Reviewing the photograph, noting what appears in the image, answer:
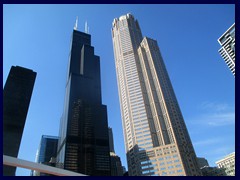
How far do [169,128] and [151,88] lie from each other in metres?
25.8

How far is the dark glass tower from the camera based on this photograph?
107812 millimetres

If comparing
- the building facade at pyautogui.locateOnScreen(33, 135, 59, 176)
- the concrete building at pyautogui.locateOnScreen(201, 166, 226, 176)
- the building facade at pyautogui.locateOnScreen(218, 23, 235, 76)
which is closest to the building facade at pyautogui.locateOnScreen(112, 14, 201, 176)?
the concrete building at pyautogui.locateOnScreen(201, 166, 226, 176)

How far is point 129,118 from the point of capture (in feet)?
352

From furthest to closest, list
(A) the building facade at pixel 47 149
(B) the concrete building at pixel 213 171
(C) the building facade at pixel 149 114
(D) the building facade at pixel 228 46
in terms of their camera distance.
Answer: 1. (A) the building facade at pixel 47 149
2. (B) the concrete building at pixel 213 171
3. (C) the building facade at pixel 149 114
4. (D) the building facade at pixel 228 46

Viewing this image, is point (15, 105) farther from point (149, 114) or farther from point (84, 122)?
point (149, 114)

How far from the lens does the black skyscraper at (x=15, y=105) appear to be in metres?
84.9

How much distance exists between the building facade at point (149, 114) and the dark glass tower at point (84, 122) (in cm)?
1860

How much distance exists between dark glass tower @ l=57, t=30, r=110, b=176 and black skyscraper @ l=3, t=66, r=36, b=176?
25486 mm

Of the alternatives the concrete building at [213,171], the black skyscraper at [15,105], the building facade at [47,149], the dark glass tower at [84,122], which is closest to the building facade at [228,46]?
the concrete building at [213,171]

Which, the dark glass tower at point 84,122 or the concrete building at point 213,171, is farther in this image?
the dark glass tower at point 84,122

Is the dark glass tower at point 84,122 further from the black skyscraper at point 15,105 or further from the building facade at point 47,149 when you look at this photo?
the black skyscraper at point 15,105

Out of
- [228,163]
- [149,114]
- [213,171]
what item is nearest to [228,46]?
[149,114]

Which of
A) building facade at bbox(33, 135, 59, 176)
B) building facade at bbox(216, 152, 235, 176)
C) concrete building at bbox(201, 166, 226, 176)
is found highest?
building facade at bbox(33, 135, 59, 176)

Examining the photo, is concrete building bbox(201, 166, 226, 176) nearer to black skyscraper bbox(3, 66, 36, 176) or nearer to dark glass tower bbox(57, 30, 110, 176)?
dark glass tower bbox(57, 30, 110, 176)
